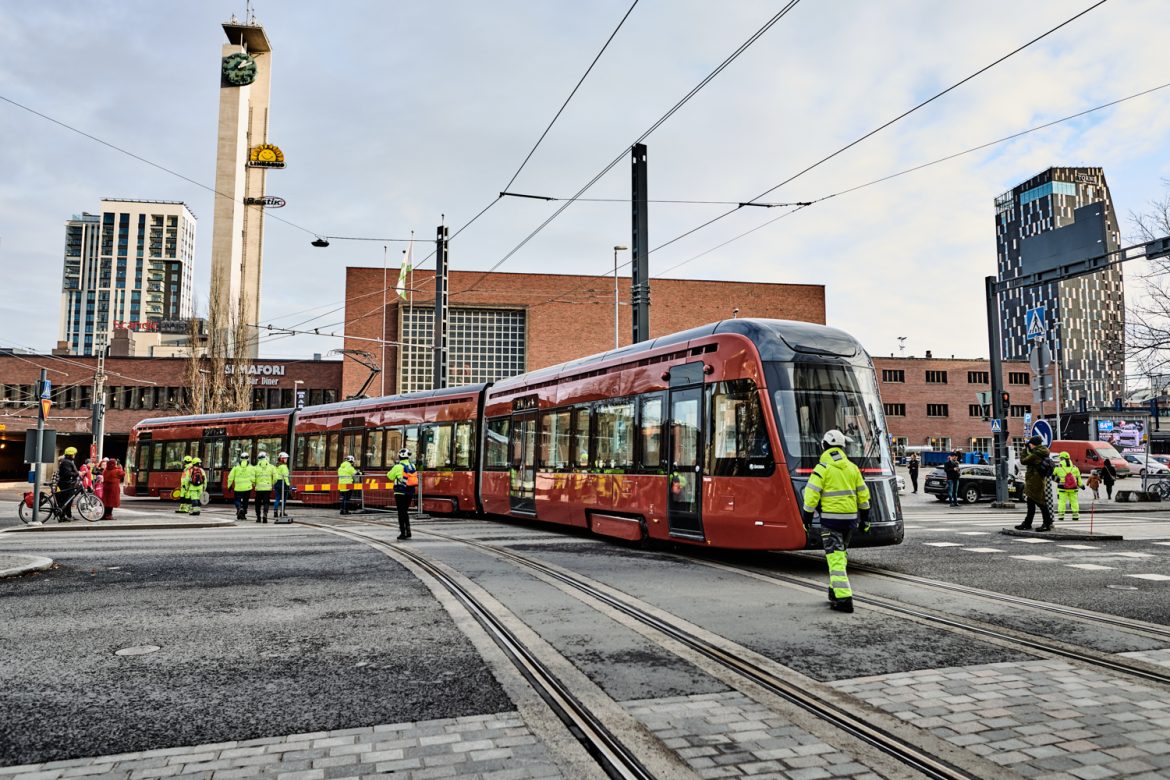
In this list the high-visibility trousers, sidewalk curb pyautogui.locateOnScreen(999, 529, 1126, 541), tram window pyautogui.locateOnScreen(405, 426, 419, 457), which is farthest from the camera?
tram window pyautogui.locateOnScreen(405, 426, 419, 457)

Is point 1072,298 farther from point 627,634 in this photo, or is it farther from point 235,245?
point 627,634

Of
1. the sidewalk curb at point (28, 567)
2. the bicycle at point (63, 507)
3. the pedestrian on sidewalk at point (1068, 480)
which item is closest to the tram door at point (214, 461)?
the bicycle at point (63, 507)

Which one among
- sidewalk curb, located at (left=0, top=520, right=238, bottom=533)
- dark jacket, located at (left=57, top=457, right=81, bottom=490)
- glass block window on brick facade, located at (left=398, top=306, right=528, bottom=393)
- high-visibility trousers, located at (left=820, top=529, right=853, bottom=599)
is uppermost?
glass block window on brick facade, located at (left=398, top=306, right=528, bottom=393)

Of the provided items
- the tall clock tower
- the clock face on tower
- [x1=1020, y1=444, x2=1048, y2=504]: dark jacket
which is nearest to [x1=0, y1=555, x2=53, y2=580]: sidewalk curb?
[x1=1020, y1=444, x2=1048, y2=504]: dark jacket

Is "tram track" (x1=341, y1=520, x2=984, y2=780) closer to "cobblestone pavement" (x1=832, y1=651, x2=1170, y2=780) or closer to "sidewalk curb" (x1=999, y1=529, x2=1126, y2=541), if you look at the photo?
"cobblestone pavement" (x1=832, y1=651, x2=1170, y2=780)

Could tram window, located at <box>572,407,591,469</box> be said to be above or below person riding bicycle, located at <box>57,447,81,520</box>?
above

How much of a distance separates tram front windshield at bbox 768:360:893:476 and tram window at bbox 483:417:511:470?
343 inches

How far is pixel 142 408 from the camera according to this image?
2228 inches

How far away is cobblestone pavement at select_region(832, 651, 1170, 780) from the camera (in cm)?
374

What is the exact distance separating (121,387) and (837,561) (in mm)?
59785

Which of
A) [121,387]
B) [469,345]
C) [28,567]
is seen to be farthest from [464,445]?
[121,387]

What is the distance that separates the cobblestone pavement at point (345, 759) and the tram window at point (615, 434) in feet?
29.0

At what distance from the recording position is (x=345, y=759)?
12.3 feet

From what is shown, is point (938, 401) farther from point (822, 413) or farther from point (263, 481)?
point (822, 413)
